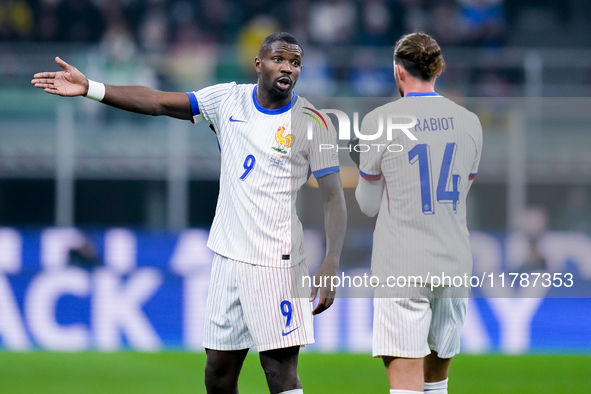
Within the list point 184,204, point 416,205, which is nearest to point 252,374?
point 184,204

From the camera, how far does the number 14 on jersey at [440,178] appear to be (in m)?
3.81

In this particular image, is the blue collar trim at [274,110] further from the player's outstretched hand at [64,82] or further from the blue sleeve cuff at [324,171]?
the player's outstretched hand at [64,82]

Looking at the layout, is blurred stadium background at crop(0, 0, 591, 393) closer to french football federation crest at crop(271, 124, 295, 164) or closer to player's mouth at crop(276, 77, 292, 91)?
french football federation crest at crop(271, 124, 295, 164)

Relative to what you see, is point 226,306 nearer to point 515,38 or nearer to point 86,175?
point 86,175

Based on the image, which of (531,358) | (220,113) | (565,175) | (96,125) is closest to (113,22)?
(96,125)

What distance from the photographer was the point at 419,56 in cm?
381

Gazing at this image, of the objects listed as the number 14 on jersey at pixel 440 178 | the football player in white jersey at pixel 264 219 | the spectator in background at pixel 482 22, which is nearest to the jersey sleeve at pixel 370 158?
the number 14 on jersey at pixel 440 178

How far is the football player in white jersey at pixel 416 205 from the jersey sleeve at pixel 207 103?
0.83 metres

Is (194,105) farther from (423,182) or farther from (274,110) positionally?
(423,182)

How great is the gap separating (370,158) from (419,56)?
0.46 m

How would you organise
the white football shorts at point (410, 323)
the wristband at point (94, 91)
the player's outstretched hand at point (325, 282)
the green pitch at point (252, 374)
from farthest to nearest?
the green pitch at point (252, 374)
the wristband at point (94, 91)
the player's outstretched hand at point (325, 282)
the white football shorts at point (410, 323)

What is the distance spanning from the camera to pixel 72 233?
30.9 ft

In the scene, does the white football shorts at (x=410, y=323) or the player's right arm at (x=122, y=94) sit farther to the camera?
the player's right arm at (x=122, y=94)

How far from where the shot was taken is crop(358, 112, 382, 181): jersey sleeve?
3.80m
